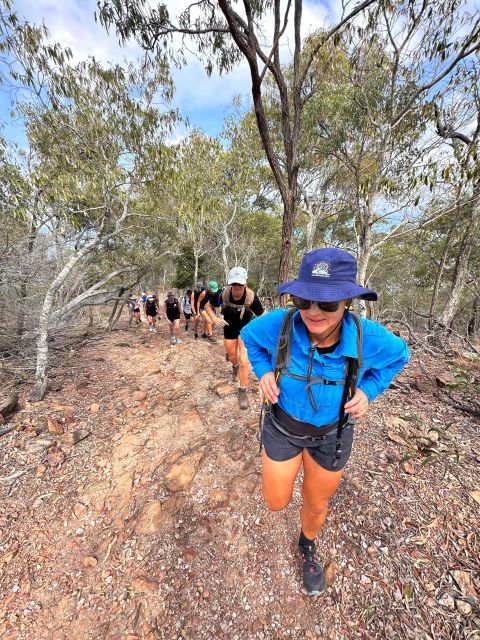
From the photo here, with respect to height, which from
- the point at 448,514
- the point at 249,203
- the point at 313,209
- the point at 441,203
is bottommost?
the point at 448,514

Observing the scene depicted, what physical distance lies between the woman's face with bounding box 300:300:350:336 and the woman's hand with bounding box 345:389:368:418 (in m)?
0.41

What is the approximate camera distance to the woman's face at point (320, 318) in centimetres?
127

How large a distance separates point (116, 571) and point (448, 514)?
2.65 meters

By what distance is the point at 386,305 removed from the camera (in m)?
24.1

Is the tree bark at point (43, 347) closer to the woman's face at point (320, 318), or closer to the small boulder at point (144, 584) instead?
the small boulder at point (144, 584)

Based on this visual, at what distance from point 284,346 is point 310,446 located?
2.26ft

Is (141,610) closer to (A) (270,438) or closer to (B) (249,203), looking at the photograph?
(A) (270,438)

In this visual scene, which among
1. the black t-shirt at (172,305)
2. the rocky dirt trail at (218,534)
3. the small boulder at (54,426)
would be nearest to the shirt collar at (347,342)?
the rocky dirt trail at (218,534)

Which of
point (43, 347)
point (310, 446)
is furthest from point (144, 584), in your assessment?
point (43, 347)

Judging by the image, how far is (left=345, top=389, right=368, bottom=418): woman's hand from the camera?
138 centimetres

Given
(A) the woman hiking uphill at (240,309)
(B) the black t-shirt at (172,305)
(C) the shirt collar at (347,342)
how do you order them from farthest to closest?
(B) the black t-shirt at (172,305), (A) the woman hiking uphill at (240,309), (C) the shirt collar at (347,342)

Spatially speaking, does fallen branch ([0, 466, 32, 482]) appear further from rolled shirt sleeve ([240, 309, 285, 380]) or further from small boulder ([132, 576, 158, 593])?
rolled shirt sleeve ([240, 309, 285, 380])

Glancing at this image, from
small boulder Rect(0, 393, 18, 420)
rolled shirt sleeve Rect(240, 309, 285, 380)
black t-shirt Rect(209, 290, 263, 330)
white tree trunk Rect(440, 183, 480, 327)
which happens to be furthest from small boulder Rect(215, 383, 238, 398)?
white tree trunk Rect(440, 183, 480, 327)

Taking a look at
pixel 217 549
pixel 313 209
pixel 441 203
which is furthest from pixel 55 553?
pixel 313 209
